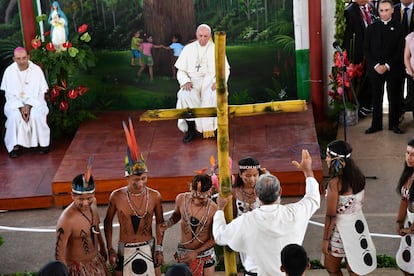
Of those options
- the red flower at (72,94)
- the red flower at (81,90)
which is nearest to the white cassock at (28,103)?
the red flower at (72,94)

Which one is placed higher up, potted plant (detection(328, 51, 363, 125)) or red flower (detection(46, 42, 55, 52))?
red flower (detection(46, 42, 55, 52))

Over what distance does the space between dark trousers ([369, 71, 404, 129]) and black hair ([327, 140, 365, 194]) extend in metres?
4.60

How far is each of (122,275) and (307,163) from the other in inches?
74.2

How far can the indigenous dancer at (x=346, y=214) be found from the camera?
271 inches

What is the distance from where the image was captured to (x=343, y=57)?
429 inches

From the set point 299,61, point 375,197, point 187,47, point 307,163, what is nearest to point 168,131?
point 187,47

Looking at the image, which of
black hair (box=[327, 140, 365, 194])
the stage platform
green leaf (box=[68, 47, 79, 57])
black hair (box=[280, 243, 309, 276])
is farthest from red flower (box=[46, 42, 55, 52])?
black hair (box=[280, 243, 309, 276])

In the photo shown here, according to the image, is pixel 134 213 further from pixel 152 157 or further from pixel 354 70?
pixel 354 70

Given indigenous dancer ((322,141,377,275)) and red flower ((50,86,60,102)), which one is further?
red flower ((50,86,60,102))

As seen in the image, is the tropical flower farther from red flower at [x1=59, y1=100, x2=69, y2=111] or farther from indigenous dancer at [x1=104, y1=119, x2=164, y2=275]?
indigenous dancer at [x1=104, y1=119, x2=164, y2=275]

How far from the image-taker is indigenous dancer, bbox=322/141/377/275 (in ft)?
22.6

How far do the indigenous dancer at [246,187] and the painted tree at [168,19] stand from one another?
197 inches

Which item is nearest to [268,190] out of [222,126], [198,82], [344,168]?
[222,126]

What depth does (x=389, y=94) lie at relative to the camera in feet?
37.3
